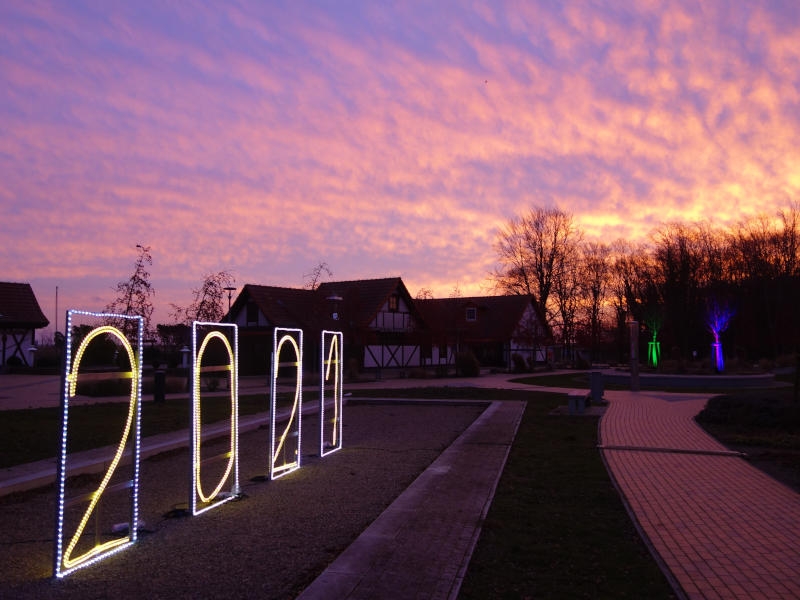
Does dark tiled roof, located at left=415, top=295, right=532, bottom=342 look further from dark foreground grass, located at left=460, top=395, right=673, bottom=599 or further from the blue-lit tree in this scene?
dark foreground grass, located at left=460, top=395, right=673, bottom=599

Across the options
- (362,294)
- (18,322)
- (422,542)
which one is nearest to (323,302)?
(362,294)

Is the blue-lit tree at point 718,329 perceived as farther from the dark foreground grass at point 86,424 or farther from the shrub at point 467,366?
the dark foreground grass at point 86,424

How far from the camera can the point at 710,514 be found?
7512 mm

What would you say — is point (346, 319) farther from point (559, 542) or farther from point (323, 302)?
point (559, 542)

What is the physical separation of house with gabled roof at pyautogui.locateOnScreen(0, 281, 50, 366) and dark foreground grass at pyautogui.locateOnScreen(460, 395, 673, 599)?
46912 mm

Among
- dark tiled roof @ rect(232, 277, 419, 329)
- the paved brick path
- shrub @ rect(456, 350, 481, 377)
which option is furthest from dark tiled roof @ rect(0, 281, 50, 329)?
the paved brick path

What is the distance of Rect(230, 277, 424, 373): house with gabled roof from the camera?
42.8m

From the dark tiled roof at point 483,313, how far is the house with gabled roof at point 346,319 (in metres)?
4.44

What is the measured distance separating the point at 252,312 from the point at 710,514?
1573 inches

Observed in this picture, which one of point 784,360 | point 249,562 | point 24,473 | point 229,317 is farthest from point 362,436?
point 784,360

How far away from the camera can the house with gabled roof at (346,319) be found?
42812mm

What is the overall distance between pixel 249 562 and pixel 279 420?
445 inches

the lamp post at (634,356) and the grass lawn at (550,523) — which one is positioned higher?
the lamp post at (634,356)

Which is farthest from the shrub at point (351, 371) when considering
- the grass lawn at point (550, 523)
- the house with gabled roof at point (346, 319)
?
the grass lawn at point (550, 523)
